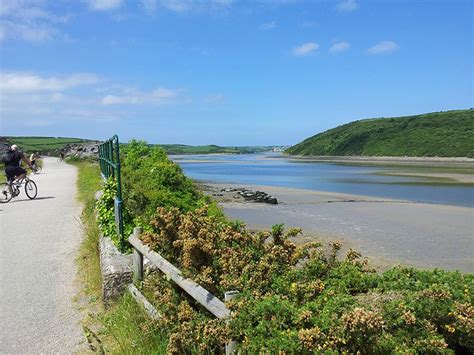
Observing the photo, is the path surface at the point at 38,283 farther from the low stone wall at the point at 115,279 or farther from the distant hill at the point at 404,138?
the distant hill at the point at 404,138

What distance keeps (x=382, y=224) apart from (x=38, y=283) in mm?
15633

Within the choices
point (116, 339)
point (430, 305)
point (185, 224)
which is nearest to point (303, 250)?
point (185, 224)

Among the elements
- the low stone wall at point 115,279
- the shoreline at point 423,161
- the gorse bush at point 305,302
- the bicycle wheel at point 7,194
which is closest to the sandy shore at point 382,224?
the low stone wall at point 115,279

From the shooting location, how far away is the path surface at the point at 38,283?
5621 mm

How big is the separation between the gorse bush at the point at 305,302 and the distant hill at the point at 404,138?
342 feet

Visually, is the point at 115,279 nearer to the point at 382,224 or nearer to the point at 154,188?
the point at 154,188

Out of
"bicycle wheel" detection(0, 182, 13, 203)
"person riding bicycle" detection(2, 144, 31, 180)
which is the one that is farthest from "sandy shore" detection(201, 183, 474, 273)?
"bicycle wheel" detection(0, 182, 13, 203)

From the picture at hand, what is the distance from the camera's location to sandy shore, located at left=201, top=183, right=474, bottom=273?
14062 millimetres

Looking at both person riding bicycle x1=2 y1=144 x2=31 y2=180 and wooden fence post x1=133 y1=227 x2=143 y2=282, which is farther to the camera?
person riding bicycle x1=2 y1=144 x2=31 y2=180

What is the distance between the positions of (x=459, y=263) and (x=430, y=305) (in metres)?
11.0

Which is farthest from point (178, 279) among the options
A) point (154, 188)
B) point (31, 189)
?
point (31, 189)

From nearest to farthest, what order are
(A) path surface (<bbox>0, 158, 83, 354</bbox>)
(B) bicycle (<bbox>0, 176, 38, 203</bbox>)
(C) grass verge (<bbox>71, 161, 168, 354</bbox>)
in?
(C) grass verge (<bbox>71, 161, 168, 354</bbox>) < (A) path surface (<bbox>0, 158, 83, 354</bbox>) < (B) bicycle (<bbox>0, 176, 38, 203</bbox>)

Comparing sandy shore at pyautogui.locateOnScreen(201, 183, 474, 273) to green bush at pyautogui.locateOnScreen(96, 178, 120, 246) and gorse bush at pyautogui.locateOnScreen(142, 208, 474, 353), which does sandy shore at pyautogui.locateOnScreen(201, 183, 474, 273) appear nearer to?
green bush at pyautogui.locateOnScreen(96, 178, 120, 246)

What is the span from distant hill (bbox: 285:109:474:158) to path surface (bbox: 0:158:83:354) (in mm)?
Answer: 101159
